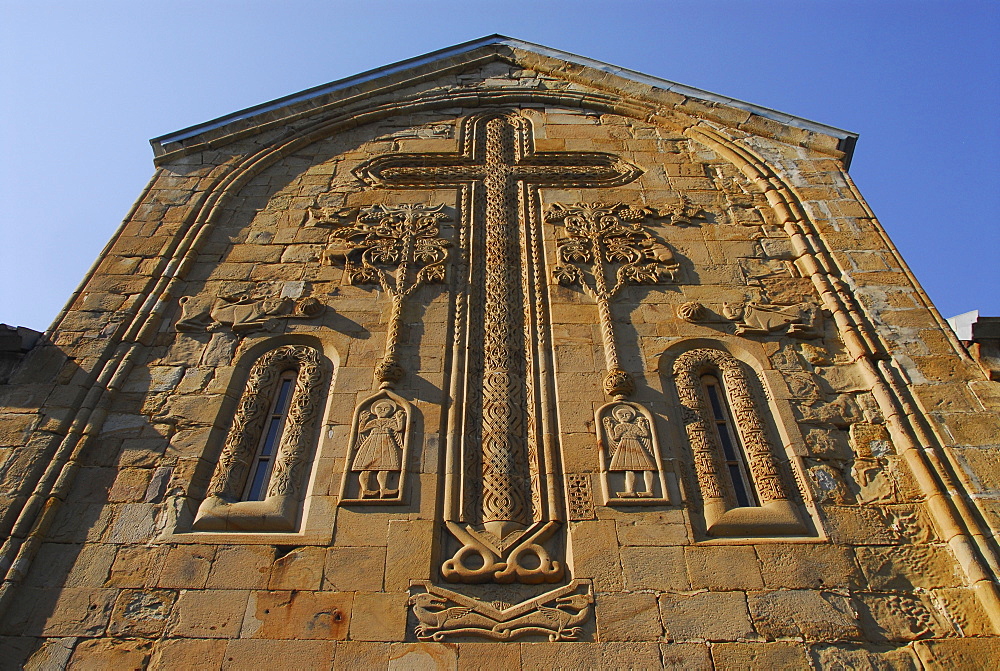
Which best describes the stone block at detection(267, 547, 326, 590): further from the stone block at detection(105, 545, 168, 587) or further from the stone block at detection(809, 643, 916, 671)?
the stone block at detection(809, 643, 916, 671)

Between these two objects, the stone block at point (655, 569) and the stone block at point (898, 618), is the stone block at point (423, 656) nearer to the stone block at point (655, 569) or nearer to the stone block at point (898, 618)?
the stone block at point (655, 569)

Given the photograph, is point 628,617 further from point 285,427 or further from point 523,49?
point 523,49

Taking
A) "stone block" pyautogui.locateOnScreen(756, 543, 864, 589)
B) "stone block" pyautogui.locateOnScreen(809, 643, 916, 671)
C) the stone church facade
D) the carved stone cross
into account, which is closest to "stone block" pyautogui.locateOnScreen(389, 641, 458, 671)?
the stone church facade

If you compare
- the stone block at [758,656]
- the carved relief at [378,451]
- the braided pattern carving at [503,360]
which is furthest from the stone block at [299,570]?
the stone block at [758,656]

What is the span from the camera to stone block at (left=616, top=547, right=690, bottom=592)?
4832 millimetres

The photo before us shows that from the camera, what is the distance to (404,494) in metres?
5.40

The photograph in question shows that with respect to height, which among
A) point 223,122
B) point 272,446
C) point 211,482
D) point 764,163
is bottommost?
point 211,482

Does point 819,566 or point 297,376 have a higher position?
point 297,376

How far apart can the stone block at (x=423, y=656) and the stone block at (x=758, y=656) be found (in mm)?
1650

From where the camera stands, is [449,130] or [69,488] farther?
[449,130]

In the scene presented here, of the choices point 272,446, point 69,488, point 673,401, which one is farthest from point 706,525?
point 69,488

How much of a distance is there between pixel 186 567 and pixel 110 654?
0.67m

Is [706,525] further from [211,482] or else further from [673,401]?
[211,482]

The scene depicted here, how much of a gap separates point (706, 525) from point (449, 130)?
22.2 ft
